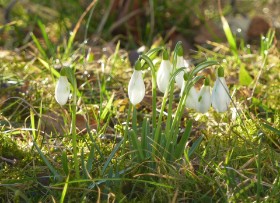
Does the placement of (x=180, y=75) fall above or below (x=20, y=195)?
above

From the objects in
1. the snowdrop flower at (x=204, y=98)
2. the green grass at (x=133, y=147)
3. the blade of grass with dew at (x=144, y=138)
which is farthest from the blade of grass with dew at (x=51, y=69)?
the snowdrop flower at (x=204, y=98)

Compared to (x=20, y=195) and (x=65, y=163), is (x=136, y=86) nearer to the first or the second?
(x=65, y=163)

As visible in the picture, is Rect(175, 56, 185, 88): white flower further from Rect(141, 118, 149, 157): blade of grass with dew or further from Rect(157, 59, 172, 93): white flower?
Rect(141, 118, 149, 157): blade of grass with dew

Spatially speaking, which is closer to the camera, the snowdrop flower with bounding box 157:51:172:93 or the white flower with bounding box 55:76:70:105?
the white flower with bounding box 55:76:70:105

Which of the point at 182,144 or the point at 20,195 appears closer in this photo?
the point at 20,195

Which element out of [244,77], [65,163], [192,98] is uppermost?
[192,98]

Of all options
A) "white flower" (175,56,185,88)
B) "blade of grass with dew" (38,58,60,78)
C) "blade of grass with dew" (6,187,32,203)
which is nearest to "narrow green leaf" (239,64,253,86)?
"blade of grass with dew" (38,58,60,78)

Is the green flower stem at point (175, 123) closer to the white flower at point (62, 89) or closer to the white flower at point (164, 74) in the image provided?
the white flower at point (164, 74)

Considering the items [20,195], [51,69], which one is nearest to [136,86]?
[20,195]

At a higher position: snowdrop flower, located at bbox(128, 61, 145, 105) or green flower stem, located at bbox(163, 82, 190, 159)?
snowdrop flower, located at bbox(128, 61, 145, 105)

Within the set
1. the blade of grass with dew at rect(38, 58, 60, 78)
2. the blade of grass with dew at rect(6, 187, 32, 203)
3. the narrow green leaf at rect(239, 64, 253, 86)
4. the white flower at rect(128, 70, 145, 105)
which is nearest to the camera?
the blade of grass with dew at rect(6, 187, 32, 203)

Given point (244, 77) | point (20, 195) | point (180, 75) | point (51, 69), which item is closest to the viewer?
point (20, 195)

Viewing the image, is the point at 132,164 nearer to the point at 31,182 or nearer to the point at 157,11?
the point at 31,182
